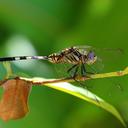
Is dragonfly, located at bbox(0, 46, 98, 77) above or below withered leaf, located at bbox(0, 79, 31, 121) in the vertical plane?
above

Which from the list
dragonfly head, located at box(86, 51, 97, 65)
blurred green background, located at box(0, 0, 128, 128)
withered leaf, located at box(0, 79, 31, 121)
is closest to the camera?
withered leaf, located at box(0, 79, 31, 121)

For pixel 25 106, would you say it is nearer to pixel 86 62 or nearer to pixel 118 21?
pixel 86 62

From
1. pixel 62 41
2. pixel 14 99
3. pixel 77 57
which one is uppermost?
pixel 62 41

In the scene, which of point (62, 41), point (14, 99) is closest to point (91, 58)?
point (14, 99)

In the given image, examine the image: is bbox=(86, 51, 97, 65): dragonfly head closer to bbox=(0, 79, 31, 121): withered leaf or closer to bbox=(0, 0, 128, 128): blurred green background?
bbox=(0, 0, 128, 128): blurred green background

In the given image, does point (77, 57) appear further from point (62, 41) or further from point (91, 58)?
point (62, 41)

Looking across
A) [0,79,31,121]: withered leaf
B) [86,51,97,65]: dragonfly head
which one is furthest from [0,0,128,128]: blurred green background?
[0,79,31,121]: withered leaf

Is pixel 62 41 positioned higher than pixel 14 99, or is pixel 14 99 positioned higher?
pixel 62 41
